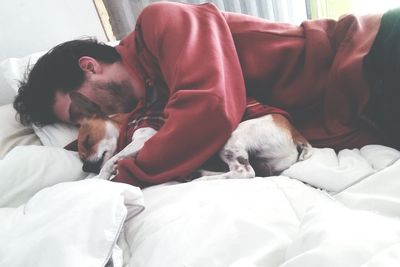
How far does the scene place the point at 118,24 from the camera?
2316 mm

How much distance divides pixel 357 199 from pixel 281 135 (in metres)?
0.44

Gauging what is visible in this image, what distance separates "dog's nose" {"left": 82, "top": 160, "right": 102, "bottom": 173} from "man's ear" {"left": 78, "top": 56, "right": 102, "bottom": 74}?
1.32 feet

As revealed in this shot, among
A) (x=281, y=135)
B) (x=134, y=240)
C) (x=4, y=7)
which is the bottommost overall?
(x=281, y=135)

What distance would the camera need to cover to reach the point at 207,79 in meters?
1.11

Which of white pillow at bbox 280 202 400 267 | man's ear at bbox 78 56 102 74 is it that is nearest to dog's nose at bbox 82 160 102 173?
man's ear at bbox 78 56 102 74

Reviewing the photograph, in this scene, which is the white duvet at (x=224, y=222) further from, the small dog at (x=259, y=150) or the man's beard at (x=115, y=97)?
the man's beard at (x=115, y=97)

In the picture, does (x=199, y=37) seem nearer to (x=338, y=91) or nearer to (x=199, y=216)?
(x=338, y=91)

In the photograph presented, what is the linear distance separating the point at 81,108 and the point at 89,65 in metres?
0.19

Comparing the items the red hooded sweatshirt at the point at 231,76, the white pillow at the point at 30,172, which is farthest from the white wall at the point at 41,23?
the white pillow at the point at 30,172

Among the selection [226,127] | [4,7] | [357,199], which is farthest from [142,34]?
[357,199]

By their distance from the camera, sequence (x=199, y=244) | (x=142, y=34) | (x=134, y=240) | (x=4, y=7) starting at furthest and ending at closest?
(x=4, y=7) < (x=142, y=34) < (x=134, y=240) < (x=199, y=244)

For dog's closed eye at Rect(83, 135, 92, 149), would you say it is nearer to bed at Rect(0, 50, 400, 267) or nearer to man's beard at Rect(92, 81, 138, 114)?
man's beard at Rect(92, 81, 138, 114)

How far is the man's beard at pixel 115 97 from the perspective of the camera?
149cm

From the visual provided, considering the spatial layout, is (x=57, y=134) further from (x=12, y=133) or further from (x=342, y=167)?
(x=342, y=167)
